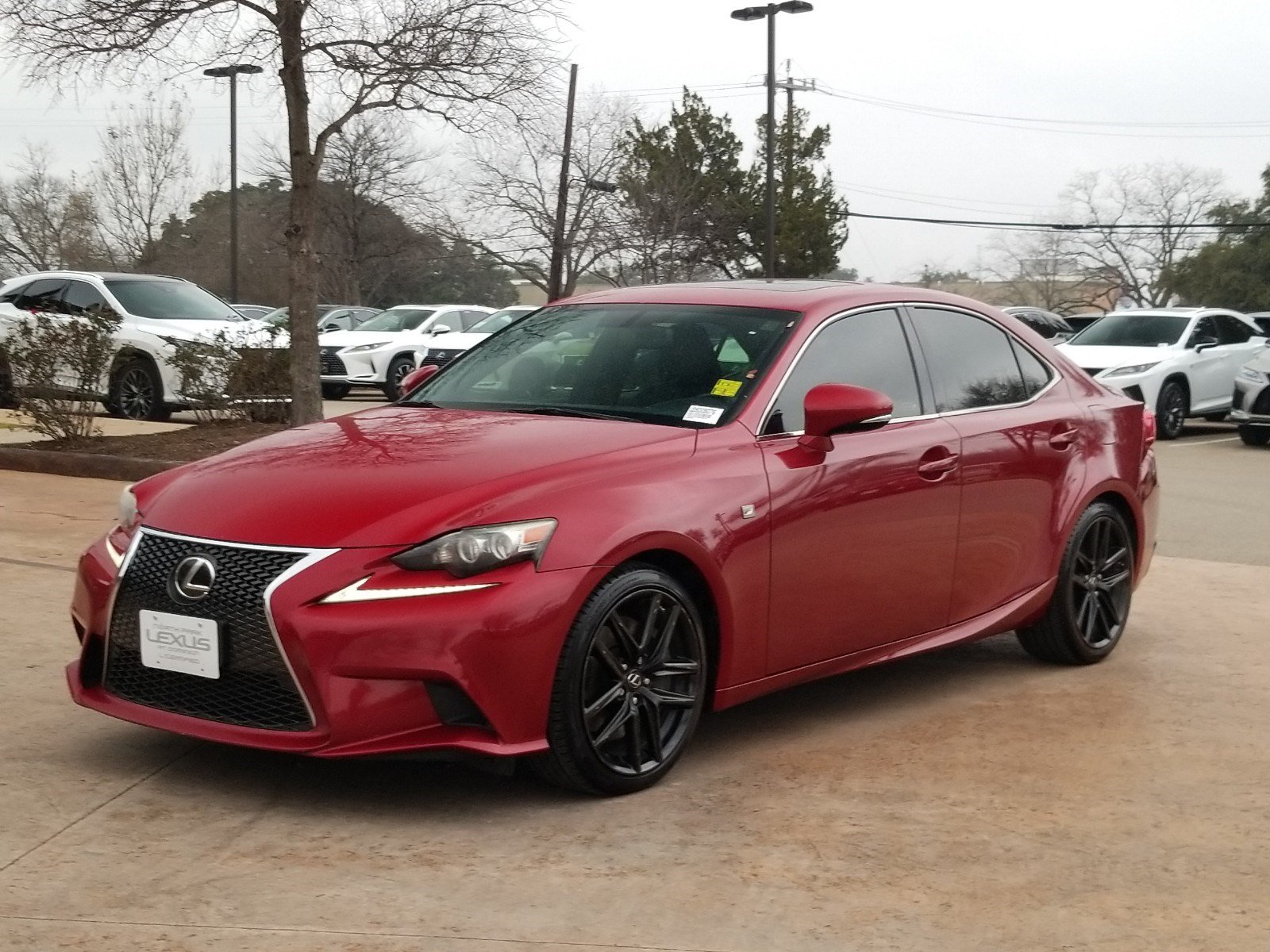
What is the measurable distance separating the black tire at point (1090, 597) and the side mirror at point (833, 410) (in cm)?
159

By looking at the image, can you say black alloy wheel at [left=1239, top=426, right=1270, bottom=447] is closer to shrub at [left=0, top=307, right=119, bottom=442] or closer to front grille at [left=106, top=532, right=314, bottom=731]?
Result: shrub at [left=0, top=307, right=119, bottom=442]

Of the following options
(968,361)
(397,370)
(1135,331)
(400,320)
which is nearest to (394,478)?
(968,361)

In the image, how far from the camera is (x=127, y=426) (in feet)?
51.0

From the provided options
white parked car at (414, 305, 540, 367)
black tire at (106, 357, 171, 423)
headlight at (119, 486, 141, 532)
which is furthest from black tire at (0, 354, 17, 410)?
headlight at (119, 486, 141, 532)

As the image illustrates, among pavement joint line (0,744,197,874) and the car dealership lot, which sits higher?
pavement joint line (0,744,197,874)

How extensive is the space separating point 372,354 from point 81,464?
12.4 m

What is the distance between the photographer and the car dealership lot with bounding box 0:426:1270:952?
3.74 m

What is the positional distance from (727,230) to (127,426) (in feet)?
143

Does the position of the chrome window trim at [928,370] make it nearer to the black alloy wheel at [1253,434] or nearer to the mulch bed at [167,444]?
the mulch bed at [167,444]

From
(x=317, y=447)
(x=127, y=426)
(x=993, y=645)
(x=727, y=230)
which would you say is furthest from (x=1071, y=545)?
(x=727, y=230)

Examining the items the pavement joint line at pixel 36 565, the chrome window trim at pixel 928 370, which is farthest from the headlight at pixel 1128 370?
the pavement joint line at pixel 36 565

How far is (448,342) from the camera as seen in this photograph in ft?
82.3

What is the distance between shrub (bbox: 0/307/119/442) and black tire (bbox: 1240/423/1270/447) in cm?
1261

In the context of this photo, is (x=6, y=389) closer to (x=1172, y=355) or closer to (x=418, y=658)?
(x=418, y=658)
